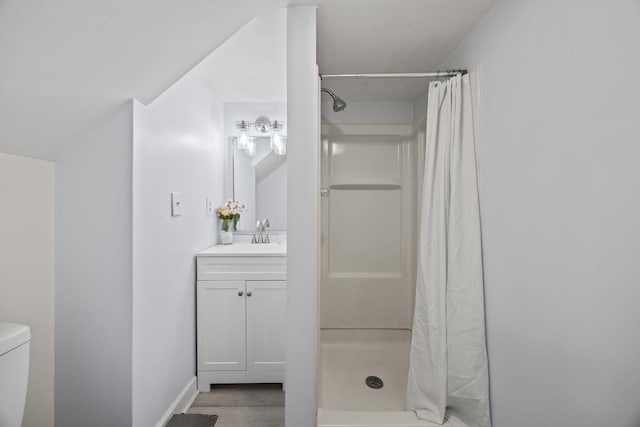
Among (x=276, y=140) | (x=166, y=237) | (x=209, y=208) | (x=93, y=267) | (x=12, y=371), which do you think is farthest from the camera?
(x=276, y=140)

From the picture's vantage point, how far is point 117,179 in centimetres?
151

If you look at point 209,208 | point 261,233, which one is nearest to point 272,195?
point 261,233

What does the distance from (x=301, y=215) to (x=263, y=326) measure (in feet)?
4.16

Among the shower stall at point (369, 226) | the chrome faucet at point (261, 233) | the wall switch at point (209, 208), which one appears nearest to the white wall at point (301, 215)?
the shower stall at point (369, 226)

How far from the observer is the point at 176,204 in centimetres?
198

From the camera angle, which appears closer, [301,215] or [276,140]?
[301,215]

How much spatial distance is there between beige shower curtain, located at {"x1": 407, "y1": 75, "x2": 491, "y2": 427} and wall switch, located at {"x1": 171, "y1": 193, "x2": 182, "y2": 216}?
145 centimetres

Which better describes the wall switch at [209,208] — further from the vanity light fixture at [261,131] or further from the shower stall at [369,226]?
the shower stall at [369,226]

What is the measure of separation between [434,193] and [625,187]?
863 mm

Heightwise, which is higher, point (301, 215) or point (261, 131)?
point (261, 131)

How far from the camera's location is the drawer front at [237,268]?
7.66ft

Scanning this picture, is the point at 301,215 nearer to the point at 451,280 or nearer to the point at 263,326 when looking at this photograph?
the point at 451,280

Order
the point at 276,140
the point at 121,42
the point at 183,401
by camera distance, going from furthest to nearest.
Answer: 1. the point at 276,140
2. the point at 183,401
3. the point at 121,42

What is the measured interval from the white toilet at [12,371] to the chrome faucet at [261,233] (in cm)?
188
